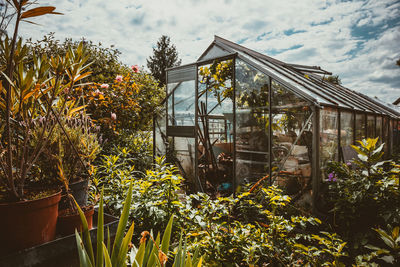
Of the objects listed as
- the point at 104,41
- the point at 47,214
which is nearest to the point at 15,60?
the point at 47,214

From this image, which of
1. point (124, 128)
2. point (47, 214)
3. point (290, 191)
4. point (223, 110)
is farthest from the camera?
point (124, 128)

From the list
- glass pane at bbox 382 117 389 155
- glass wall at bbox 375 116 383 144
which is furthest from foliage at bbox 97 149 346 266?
glass pane at bbox 382 117 389 155

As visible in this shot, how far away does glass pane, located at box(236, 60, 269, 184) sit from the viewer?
389 centimetres

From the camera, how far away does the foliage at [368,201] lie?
216 centimetres

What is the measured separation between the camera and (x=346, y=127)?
4.25 m

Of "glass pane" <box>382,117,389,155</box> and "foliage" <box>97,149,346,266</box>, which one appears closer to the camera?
"foliage" <box>97,149,346,266</box>

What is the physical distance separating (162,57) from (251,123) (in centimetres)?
1972

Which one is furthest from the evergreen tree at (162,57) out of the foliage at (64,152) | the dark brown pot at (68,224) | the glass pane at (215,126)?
the dark brown pot at (68,224)

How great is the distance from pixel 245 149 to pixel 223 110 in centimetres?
94

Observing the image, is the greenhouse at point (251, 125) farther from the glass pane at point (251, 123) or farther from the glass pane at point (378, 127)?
the glass pane at point (378, 127)

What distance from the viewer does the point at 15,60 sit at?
3.27ft

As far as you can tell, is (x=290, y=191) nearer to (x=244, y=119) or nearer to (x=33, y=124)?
(x=244, y=119)

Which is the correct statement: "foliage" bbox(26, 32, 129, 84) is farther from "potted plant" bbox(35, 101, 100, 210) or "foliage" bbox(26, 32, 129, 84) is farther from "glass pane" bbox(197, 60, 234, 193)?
"potted plant" bbox(35, 101, 100, 210)

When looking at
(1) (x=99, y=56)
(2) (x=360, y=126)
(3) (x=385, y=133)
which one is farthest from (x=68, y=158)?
(3) (x=385, y=133)
